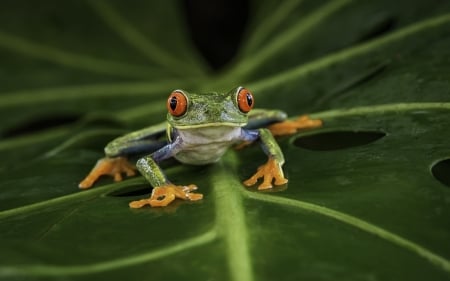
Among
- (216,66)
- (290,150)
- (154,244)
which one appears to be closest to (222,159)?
(290,150)

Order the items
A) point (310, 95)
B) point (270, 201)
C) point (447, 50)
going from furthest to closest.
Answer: point (310, 95), point (447, 50), point (270, 201)

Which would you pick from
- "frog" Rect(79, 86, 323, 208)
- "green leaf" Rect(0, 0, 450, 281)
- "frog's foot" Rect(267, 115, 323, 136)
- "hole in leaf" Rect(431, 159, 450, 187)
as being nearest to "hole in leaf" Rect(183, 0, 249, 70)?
"green leaf" Rect(0, 0, 450, 281)

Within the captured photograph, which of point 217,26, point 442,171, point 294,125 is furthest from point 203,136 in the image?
point 217,26

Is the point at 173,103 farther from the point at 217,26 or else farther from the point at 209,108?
the point at 217,26

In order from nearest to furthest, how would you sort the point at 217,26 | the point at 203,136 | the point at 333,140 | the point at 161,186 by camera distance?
the point at 161,186
the point at 203,136
the point at 333,140
the point at 217,26

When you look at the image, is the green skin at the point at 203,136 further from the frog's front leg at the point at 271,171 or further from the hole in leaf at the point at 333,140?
the hole in leaf at the point at 333,140

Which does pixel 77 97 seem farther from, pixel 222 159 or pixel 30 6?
pixel 222 159

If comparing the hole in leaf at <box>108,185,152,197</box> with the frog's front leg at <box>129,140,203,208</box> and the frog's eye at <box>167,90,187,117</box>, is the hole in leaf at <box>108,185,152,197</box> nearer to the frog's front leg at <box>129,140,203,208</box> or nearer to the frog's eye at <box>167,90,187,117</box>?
the frog's front leg at <box>129,140,203,208</box>
